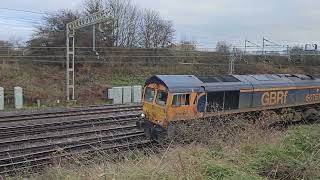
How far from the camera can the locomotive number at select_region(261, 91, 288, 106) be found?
694 inches

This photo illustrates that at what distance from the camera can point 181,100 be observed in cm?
1455

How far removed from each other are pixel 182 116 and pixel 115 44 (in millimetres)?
27746

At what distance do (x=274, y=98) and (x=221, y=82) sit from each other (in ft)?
11.8

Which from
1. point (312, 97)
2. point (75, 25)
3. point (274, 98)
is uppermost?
point (75, 25)

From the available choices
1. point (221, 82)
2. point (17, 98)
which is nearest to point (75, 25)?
point (17, 98)

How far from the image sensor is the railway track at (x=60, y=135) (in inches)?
504

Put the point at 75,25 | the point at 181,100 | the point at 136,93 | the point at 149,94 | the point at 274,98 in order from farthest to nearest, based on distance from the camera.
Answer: the point at 136,93, the point at 75,25, the point at 274,98, the point at 149,94, the point at 181,100

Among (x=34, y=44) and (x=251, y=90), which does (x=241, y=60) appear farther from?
(x=251, y=90)

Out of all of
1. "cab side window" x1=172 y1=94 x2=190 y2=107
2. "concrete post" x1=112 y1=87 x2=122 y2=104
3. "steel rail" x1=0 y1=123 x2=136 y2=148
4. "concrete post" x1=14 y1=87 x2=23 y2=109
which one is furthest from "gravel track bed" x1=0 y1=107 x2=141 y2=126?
"cab side window" x1=172 y1=94 x2=190 y2=107

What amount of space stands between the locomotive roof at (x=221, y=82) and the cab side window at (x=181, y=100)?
0.22 meters

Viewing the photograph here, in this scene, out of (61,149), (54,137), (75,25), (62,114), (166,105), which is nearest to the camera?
(61,149)

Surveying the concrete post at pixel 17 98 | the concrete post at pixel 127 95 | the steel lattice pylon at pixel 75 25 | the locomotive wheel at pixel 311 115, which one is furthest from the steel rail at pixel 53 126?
the locomotive wheel at pixel 311 115

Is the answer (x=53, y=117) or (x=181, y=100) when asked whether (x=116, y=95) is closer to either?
(x=53, y=117)

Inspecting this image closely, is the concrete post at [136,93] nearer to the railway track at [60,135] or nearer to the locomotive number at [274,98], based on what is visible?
the railway track at [60,135]
